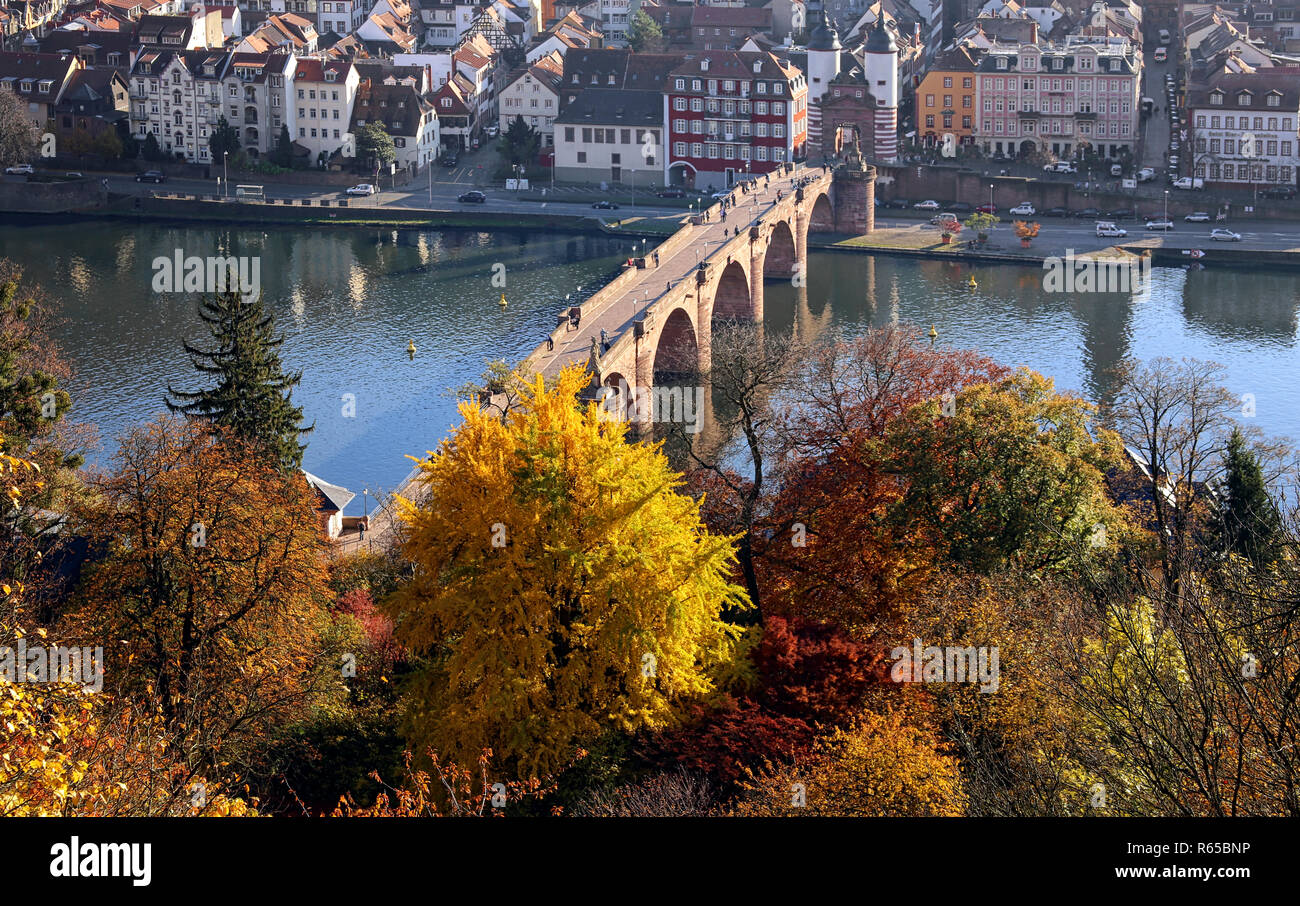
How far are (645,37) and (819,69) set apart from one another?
62.5 feet

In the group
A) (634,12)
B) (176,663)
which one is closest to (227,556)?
(176,663)

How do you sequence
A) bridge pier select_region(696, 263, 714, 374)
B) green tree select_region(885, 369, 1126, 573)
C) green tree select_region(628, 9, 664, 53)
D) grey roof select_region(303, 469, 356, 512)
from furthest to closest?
green tree select_region(628, 9, 664, 53) < bridge pier select_region(696, 263, 714, 374) < grey roof select_region(303, 469, 356, 512) < green tree select_region(885, 369, 1126, 573)

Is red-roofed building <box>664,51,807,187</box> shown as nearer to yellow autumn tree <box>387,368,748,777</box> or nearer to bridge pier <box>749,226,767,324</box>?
bridge pier <box>749,226,767,324</box>

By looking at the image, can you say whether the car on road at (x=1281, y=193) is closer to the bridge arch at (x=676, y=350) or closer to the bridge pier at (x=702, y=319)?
the bridge pier at (x=702, y=319)

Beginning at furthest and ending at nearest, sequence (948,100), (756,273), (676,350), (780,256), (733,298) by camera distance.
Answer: (948,100)
(780,256)
(756,273)
(733,298)
(676,350)

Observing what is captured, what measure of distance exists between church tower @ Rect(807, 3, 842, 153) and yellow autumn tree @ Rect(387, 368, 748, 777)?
240ft

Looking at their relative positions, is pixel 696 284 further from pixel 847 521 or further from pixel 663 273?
pixel 847 521

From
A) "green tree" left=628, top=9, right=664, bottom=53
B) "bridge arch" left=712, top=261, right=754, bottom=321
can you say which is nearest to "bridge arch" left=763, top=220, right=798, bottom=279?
"bridge arch" left=712, top=261, right=754, bottom=321

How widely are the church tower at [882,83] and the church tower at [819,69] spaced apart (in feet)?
7.84

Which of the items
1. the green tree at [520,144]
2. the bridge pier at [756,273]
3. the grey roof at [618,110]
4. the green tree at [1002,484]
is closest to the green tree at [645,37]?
the grey roof at [618,110]

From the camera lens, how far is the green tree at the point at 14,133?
97.9 m

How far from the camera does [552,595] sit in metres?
27.6

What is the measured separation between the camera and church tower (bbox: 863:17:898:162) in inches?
3821

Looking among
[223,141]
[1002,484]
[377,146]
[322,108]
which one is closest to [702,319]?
[1002,484]
